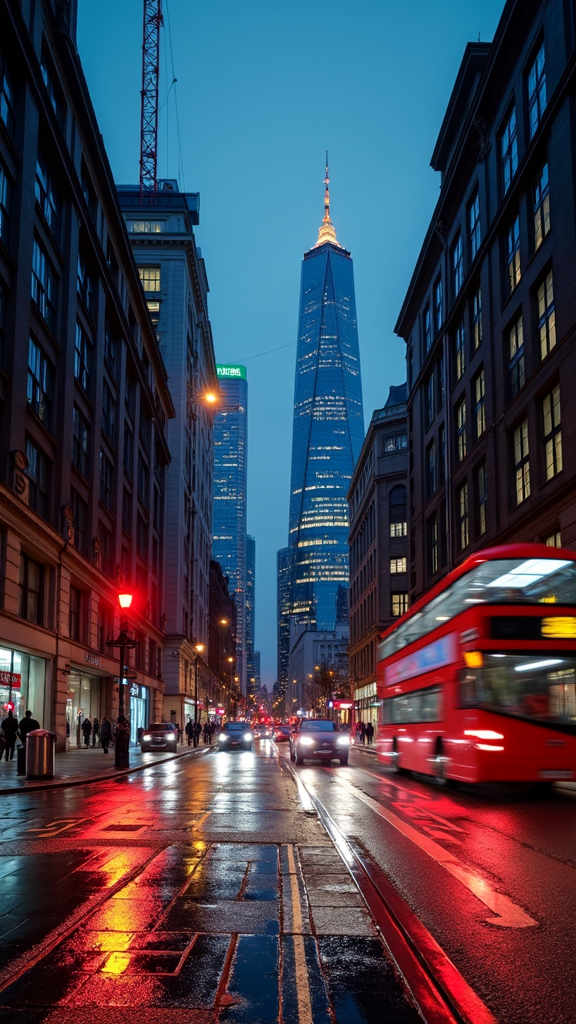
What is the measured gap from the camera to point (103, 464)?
49.4m

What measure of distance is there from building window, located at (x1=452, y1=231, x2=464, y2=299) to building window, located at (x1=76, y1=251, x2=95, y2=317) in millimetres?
21129

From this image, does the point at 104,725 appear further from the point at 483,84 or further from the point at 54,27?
the point at 483,84

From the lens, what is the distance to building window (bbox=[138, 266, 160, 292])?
83.4 meters

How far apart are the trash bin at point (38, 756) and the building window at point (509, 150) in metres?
32.4

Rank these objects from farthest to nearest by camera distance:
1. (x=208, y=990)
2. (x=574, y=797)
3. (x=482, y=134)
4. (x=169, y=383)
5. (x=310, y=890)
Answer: (x=169, y=383) < (x=482, y=134) < (x=574, y=797) < (x=310, y=890) < (x=208, y=990)

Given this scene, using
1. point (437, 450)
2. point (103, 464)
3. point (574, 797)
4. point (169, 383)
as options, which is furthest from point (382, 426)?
point (574, 797)

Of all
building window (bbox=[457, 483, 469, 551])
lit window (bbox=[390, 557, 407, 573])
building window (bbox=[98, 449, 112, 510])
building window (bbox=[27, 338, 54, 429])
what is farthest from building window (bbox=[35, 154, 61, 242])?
lit window (bbox=[390, 557, 407, 573])

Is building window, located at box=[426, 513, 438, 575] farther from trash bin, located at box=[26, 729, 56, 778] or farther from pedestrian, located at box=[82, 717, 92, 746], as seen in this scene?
trash bin, located at box=[26, 729, 56, 778]

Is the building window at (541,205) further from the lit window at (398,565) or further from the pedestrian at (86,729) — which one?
the lit window at (398,565)

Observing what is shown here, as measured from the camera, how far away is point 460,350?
52.8 meters

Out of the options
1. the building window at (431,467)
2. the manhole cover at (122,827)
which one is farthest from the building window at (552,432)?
the manhole cover at (122,827)

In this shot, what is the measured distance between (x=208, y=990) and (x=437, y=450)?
54.4m

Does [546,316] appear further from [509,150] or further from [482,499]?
[482,499]

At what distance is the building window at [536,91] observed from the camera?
37.4 m
